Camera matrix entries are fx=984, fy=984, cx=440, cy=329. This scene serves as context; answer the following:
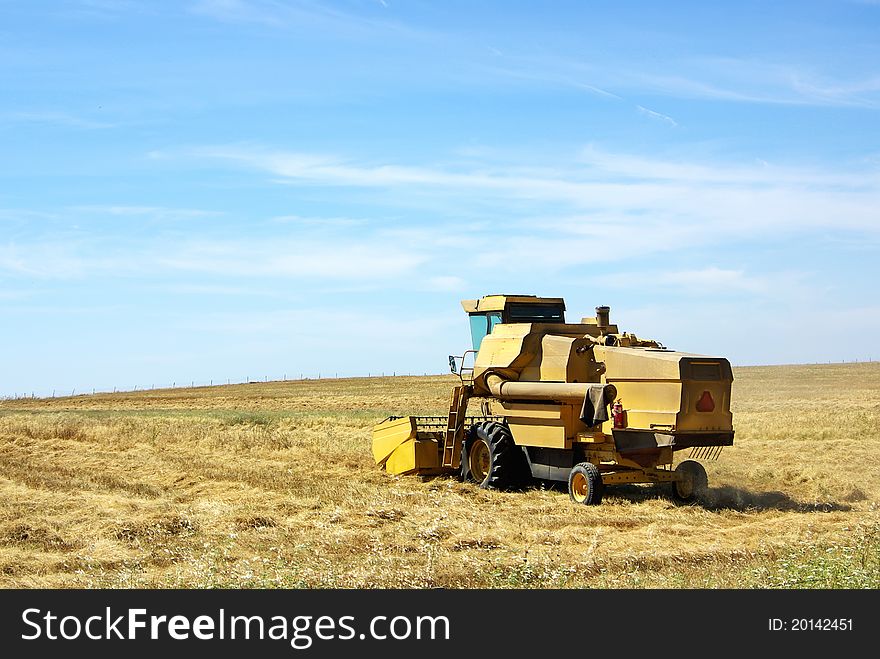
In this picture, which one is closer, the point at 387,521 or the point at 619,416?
the point at 387,521

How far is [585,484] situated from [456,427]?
12.2ft

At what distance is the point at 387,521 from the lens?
513 inches

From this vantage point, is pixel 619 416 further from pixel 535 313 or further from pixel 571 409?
pixel 535 313

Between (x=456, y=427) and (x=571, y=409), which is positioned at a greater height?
(x=571, y=409)

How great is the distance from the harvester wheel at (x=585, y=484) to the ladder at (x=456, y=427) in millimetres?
2920

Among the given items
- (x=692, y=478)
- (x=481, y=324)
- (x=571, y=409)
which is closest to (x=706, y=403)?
(x=692, y=478)

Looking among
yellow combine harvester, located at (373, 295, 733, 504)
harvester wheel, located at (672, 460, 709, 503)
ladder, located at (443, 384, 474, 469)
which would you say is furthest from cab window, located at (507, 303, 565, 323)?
harvester wheel, located at (672, 460, 709, 503)

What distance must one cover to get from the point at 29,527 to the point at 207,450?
10940mm

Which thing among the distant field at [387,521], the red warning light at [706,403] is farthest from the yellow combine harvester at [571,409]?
the distant field at [387,521]

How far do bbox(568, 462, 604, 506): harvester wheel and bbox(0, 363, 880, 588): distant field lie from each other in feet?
1.06

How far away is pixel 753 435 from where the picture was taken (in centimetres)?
2441

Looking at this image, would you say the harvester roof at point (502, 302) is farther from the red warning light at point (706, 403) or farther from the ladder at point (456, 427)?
the red warning light at point (706, 403)
